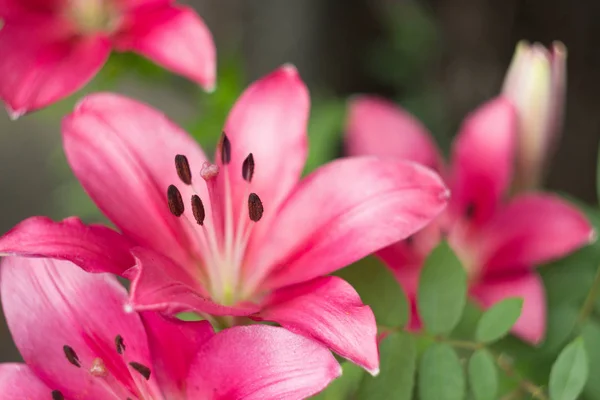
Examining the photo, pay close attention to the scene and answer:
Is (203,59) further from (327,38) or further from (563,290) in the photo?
(327,38)

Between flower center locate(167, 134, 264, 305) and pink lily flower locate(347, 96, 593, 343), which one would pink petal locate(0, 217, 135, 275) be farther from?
pink lily flower locate(347, 96, 593, 343)

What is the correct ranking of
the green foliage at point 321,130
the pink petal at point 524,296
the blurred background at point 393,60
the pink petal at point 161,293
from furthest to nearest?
the blurred background at point 393,60, the green foliage at point 321,130, the pink petal at point 524,296, the pink petal at point 161,293

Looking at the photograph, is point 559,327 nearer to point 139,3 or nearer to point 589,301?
point 589,301

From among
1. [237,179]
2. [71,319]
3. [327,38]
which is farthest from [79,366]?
[327,38]

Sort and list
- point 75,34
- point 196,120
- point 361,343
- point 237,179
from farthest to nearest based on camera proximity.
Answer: point 196,120, point 75,34, point 237,179, point 361,343

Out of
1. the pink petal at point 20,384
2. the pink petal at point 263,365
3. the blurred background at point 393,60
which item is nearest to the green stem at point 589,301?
the pink petal at point 263,365

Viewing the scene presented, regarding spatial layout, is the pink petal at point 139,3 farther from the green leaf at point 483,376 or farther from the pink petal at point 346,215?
the green leaf at point 483,376

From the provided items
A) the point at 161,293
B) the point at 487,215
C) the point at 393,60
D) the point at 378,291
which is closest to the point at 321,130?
the point at 487,215
